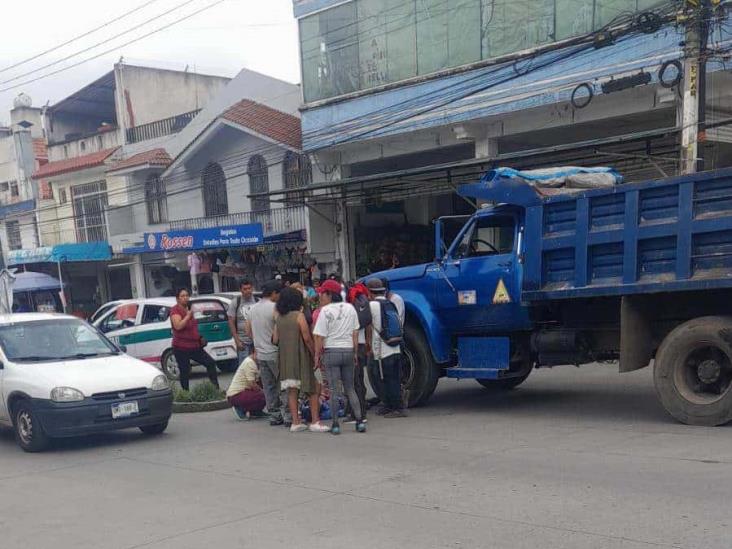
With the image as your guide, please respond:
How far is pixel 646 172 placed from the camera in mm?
15180

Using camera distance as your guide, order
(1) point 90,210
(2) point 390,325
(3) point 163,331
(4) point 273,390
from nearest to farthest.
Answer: (2) point 390,325 → (4) point 273,390 → (3) point 163,331 → (1) point 90,210

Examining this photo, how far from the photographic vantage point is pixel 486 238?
9055 mm

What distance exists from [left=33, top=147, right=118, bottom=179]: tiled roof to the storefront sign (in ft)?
18.2

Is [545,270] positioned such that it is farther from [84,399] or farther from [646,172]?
[646,172]

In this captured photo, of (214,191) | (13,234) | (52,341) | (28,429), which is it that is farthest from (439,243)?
(13,234)

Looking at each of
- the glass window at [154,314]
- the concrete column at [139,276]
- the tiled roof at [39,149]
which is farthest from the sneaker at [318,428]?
the tiled roof at [39,149]

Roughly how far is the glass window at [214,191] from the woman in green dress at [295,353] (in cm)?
1598

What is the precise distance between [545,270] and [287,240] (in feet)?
44.7

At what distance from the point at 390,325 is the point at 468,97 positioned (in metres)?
9.35

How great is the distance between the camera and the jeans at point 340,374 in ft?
26.3

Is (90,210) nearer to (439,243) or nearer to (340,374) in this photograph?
(439,243)

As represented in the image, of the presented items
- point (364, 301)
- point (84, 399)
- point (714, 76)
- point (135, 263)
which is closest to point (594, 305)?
point (364, 301)

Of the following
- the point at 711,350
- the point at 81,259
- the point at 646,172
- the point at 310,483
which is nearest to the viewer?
the point at 310,483

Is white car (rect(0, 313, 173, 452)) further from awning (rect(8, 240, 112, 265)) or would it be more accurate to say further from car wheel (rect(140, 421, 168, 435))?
awning (rect(8, 240, 112, 265))
